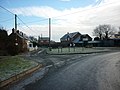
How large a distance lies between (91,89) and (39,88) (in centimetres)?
201

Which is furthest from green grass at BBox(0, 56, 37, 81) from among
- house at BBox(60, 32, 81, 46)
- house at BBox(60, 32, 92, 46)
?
house at BBox(60, 32, 81, 46)

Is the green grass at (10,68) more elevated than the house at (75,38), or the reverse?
the house at (75,38)

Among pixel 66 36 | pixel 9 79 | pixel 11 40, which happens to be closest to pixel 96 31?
pixel 66 36

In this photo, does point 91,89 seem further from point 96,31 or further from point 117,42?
point 96,31

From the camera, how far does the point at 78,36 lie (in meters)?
141

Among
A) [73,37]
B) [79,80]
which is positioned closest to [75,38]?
[73,37]

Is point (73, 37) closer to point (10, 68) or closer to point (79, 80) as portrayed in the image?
point (10, 68)

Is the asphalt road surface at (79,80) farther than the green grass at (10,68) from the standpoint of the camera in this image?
No

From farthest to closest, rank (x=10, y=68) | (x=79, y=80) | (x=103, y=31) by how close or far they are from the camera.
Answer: (x=103, y=31)
(x=10, y=68)
(x=79, y=80)

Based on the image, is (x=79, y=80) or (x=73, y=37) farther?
(x=73, y=37)

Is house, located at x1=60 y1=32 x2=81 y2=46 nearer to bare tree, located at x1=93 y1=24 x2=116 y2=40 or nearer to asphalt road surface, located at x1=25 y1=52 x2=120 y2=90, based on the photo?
bare tree, located at x1=93 y1=24 x2=116 y2=40

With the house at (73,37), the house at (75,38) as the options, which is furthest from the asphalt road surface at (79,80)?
the house at (73,37)

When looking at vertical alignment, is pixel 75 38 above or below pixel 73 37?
below

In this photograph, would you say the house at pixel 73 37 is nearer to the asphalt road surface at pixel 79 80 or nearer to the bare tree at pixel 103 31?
the bare tree at pixel 103 31
